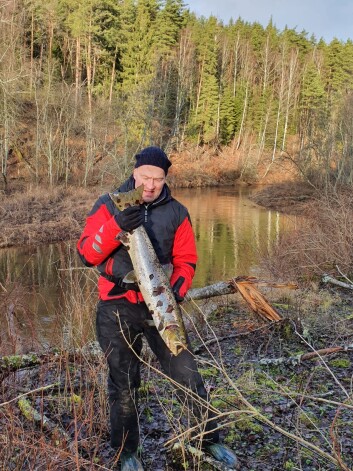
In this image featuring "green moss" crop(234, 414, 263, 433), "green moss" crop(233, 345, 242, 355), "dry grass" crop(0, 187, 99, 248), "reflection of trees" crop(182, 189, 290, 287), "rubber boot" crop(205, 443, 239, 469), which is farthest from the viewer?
"dry grass" crop(0, 187, 99, 248)

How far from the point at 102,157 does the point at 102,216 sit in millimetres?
29478

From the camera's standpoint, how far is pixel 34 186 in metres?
25.0

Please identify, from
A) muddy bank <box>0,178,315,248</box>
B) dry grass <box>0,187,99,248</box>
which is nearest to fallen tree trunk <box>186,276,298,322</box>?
muddy bank <box>0,178,315,248</box>

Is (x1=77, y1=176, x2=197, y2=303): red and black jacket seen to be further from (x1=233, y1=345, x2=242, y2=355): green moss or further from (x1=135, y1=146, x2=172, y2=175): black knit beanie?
(x1=233, y1=345, x2=242, y2=355): green moss

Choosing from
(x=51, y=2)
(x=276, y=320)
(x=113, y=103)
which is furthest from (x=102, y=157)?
(x=276, y=320)

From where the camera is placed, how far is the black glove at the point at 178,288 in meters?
3.00

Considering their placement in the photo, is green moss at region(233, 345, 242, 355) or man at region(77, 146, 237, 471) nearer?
man at region(77, 146, 237, 471)

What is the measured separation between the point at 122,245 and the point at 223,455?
158 centimetres

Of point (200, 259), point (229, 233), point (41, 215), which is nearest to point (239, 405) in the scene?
point (200, 259)

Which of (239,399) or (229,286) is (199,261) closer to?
(229,286)

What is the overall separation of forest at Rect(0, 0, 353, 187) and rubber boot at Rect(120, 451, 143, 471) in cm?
1783

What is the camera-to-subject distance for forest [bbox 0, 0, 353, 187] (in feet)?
85.3

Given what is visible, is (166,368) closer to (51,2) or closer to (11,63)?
(11,63)

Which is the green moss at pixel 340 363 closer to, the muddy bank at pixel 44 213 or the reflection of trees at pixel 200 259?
the reflection of trees at pixel 200 259
